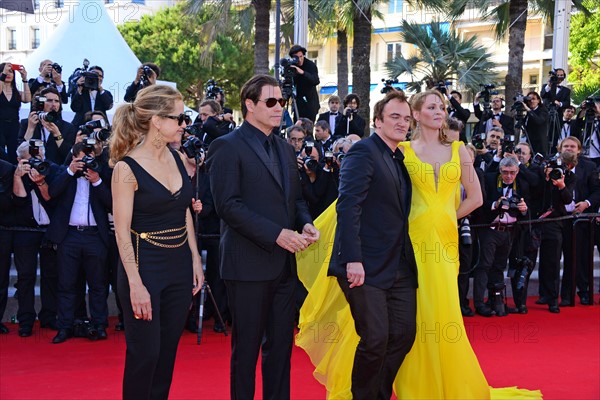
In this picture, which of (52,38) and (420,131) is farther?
(52,38)

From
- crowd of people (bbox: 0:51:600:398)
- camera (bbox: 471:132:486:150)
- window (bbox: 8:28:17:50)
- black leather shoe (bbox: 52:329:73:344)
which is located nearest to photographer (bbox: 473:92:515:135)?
crowd of people (bbox: 0:51:600:398)

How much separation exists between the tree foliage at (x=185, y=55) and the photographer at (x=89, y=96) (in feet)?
70.2

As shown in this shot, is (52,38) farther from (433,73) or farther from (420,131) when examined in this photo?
(433,73)

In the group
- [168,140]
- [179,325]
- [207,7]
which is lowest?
[179,325]

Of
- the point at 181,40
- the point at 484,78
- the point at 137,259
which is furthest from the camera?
the point at 181,40

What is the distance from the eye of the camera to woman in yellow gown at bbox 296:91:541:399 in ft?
14.3

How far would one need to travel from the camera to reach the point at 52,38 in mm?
13164

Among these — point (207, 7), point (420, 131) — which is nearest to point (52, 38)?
point (207, 7)

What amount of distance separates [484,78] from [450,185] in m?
19.0

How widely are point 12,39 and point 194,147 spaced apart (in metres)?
43.5

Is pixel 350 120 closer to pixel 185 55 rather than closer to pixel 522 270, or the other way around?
pixel 522 270

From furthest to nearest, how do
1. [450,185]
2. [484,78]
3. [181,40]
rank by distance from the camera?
[181,40] → [484,78] → [450,185]

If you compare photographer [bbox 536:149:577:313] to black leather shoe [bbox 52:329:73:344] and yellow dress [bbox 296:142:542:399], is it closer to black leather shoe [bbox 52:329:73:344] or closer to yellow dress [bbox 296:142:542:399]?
yellow dress [bbox 296:142:542:399]

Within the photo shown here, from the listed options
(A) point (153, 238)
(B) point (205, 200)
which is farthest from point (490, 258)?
(A) point (153, 238)
